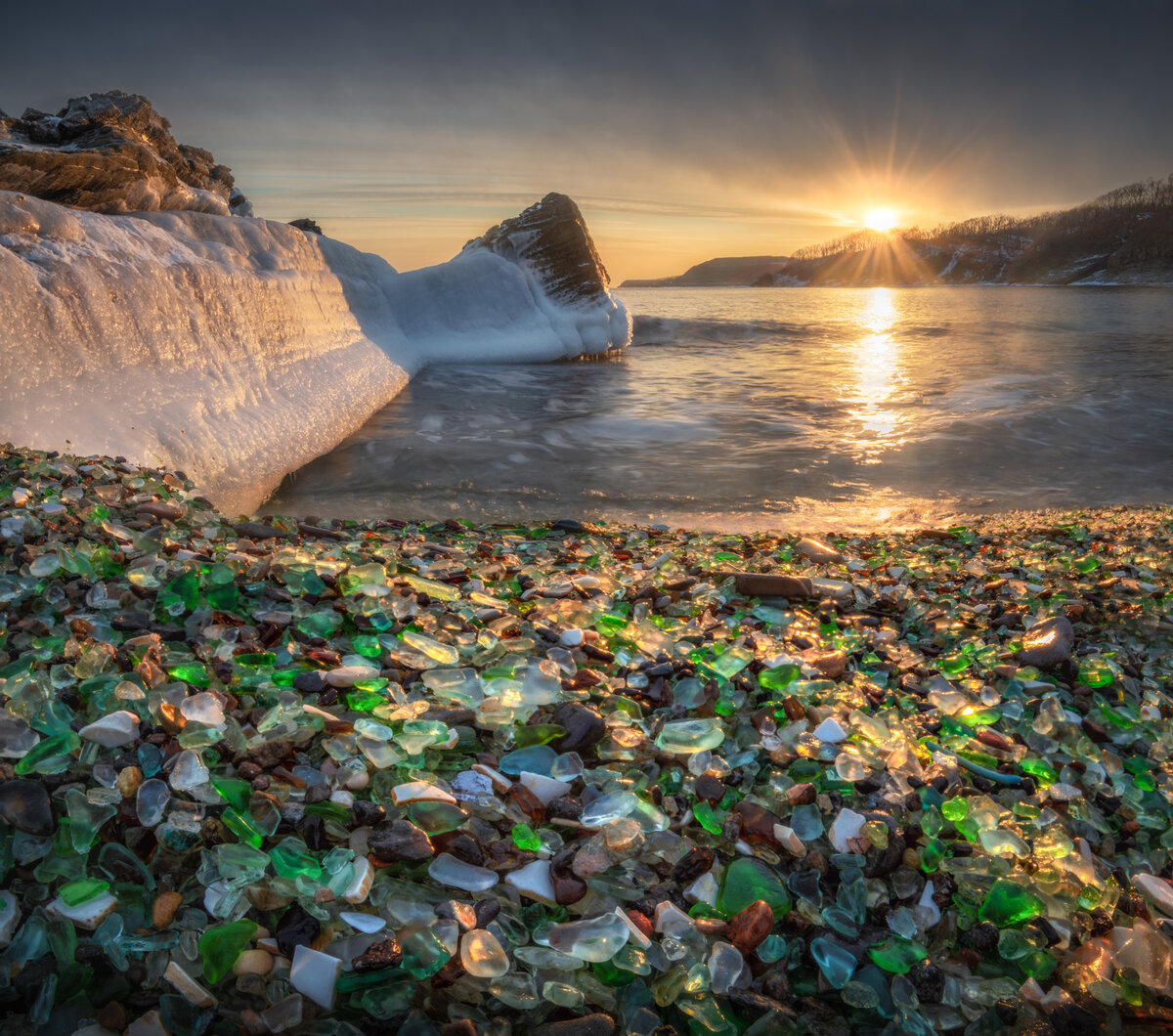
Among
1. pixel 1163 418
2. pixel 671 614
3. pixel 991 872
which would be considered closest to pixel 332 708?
pixel 671 614

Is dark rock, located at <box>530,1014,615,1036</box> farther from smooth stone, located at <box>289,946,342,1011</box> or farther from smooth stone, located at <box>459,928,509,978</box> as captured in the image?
smooth stone, located at <box>289,946,342,1011</box>

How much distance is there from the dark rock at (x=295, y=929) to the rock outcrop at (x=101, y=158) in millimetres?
5329

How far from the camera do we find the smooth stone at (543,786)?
4.33ft

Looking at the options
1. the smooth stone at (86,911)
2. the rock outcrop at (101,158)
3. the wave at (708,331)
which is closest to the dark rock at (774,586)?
the smooth stone at (86,911)

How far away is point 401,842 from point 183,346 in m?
4.41

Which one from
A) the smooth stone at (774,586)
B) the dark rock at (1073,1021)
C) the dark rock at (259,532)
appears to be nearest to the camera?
the dark rock at (1073,1021)

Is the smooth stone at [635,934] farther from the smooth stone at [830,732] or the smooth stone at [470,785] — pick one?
the smooth stone at [830,732]

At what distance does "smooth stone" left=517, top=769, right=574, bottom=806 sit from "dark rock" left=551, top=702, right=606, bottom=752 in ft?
0.35

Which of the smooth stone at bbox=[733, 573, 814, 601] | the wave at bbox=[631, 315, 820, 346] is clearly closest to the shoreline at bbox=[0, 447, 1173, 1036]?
the smooth stone at bbox=[733, 573, 814, 601]

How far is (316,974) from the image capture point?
97 centimetres

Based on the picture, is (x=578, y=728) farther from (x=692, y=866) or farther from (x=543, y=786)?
(x=692, y=866)

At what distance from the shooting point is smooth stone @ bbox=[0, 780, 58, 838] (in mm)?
1104

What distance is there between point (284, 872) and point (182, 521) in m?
1.86

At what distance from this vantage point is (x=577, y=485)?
538 centimetres
